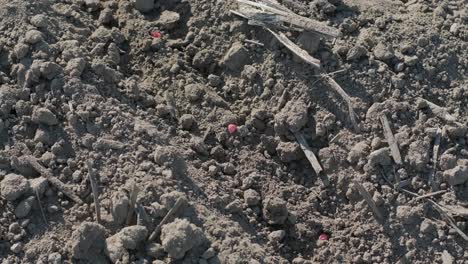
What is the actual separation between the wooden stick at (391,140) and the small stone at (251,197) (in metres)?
0.78

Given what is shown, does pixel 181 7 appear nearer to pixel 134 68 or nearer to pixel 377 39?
pixel 134 68

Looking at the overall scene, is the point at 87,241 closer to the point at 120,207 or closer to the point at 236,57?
the point at 120,207

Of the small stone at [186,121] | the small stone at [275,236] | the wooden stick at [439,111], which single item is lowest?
the small stone at [275,236]

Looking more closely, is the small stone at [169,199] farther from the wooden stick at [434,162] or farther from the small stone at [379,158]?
the wooden stick at [434,162]

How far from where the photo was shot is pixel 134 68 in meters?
4.59

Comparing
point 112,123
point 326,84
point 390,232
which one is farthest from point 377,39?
point 112,123

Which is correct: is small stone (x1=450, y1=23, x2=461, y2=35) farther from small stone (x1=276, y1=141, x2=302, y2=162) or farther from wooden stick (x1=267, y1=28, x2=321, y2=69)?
small stone (x1=276, y1=141, x2=302, y2=162)

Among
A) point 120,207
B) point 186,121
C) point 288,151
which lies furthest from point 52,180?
point 288,151

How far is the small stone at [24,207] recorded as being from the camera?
12.5 ft

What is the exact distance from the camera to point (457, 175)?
407 cm

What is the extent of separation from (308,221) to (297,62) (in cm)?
95

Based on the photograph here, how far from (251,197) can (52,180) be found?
1046 millimetres

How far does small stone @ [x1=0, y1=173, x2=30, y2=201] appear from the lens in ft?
12.5

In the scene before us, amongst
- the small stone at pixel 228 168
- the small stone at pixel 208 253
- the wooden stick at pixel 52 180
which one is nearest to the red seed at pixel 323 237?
the small stone at pixel 228 168
